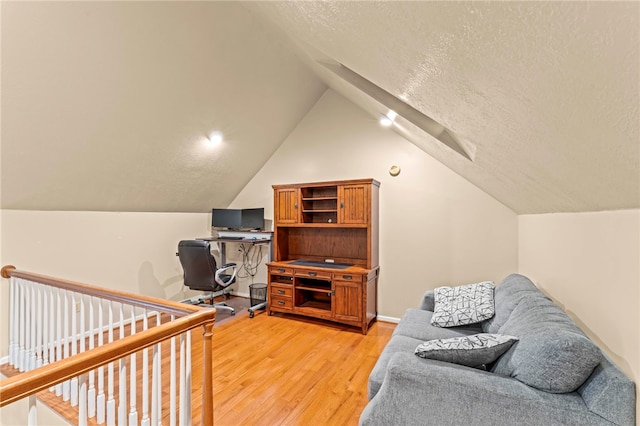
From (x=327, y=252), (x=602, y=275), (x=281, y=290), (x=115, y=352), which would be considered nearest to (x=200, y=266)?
(x=281, y=290)

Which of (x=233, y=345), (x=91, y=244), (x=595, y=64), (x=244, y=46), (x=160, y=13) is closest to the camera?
(x=595, y=64)

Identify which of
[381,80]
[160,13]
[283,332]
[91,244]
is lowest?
[283,332]

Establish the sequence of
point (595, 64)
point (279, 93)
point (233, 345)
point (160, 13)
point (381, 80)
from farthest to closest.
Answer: point (279, 93)
point (233, 345)
point (160, 13)
point (381, 80)
point (595, 64)

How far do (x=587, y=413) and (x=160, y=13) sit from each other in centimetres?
338

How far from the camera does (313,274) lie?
3.75m

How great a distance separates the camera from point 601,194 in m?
1.19

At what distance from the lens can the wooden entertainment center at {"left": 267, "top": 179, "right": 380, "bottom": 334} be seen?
3.55 metres

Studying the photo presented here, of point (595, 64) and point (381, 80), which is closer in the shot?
point (595, 64)

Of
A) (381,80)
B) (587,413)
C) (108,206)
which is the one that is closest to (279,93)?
(381,80)

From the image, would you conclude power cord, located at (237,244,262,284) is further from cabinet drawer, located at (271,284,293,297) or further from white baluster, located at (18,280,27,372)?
white baluster, located at (18,280,27,372)

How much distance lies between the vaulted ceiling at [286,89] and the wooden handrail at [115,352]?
1.34 metres

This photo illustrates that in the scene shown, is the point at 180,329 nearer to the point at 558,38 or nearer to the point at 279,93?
the point at 558,38

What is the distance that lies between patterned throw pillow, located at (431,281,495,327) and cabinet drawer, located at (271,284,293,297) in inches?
74.4

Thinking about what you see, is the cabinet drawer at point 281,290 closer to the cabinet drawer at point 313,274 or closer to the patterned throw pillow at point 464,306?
the cabinet drawer at point 313,274
